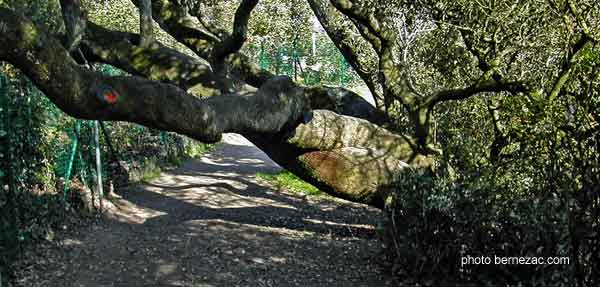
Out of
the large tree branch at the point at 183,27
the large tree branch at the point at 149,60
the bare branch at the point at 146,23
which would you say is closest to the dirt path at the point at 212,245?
the large tree branch at the point at 149,60

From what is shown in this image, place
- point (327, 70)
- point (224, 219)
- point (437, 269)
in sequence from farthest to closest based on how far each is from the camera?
1. point (327, 70)
2. point (224, 219)
3. point (437, 269)

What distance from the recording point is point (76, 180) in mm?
8523

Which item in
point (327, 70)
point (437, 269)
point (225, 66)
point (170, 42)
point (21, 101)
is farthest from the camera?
point (327, 70)

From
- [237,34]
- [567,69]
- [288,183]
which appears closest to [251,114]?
[237,34]

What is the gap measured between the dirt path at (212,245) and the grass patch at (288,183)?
92 cm

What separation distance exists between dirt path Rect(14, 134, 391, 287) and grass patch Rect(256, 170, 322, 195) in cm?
92

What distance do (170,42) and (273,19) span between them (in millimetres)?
5119

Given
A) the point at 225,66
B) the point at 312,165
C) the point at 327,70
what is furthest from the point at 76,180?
the point at 327,70

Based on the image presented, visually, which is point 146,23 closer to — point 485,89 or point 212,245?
point 212,245

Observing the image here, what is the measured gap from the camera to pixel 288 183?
12.4 meters

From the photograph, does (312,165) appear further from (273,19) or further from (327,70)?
(327,70)

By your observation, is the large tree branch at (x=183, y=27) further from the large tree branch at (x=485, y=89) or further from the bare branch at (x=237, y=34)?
the large tree branch at (x=485, y=89)

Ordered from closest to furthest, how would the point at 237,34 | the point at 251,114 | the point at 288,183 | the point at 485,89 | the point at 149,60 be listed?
the point at 251,114 < the point at 237,34 < the point at 485,89 < the point at 149,60 < the point at 288,183

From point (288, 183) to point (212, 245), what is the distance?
5.48m
